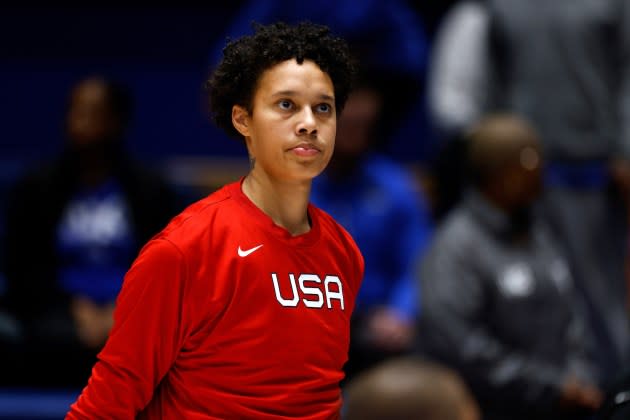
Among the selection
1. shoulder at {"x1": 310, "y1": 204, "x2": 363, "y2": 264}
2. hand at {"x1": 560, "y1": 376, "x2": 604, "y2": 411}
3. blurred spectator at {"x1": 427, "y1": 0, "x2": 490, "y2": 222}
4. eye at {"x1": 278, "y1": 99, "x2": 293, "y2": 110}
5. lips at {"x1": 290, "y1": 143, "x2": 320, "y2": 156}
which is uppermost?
blurred spectator at {"x1": 427, "y1": 0, "x2": 490, "y2": 222}

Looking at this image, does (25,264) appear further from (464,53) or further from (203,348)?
(203,348)

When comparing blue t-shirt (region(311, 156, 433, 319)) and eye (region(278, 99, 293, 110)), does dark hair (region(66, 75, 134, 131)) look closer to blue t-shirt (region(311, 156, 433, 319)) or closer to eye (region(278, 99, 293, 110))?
blue t-shirt (region(311, 156, 433, 319))

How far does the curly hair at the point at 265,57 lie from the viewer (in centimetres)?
165

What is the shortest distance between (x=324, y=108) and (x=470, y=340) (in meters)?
2.01

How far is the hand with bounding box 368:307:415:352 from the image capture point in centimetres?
410

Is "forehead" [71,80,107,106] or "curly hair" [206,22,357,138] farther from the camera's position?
"forehead" [71,80,107,106]

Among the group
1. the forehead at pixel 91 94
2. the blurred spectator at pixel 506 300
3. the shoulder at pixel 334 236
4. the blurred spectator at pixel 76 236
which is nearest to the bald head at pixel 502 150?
the blurred spectator at pixel 506 300

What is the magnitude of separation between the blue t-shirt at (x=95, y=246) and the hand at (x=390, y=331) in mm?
909

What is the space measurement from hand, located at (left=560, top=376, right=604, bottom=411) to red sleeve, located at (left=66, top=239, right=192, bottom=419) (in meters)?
2.12

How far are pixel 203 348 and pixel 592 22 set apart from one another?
9.43 feet

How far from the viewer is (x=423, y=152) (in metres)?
6.46

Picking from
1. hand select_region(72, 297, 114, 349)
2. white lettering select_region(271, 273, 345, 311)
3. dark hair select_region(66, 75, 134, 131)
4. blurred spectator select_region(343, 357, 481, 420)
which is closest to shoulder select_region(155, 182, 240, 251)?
white lettering select_region(271, 273, 345, 311)

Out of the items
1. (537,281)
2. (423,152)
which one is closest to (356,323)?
(537,281)

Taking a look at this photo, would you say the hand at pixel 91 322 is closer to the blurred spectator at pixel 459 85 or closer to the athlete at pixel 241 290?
the blurred spectator at pixel 459 85
